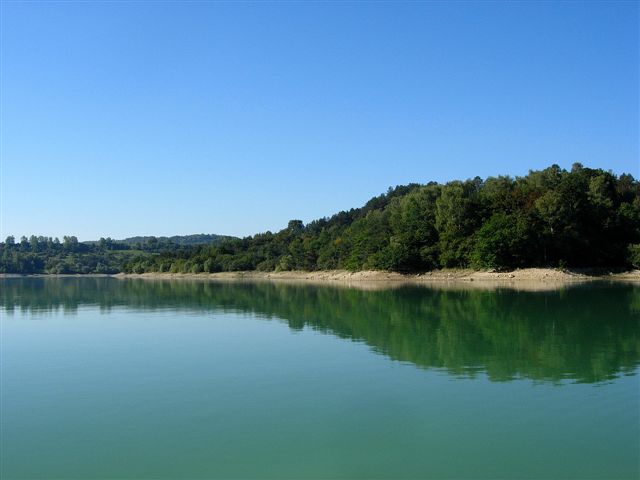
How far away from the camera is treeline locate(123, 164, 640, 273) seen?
69938 millimetres

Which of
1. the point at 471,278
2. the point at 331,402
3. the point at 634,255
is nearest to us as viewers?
the point at 331,402

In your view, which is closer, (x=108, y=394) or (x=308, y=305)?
(x=108, y=394)

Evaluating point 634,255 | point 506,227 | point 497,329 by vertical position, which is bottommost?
point 497,329

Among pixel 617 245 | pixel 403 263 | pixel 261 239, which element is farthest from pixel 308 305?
pixel 261 239

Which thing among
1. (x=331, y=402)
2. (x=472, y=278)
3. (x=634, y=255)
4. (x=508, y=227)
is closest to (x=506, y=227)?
A: (x=508, y=227)

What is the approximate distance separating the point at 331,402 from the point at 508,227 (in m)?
61.8

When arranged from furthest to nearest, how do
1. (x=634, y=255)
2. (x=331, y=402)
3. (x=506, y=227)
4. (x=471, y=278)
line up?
1. (x=471, y=278)
2. (x=506, y=227)
3. (x=634, y=255)
4. (x=331, y=402)

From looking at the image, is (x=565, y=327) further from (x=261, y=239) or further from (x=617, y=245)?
(x=261, y=239)

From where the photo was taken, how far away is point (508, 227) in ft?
230

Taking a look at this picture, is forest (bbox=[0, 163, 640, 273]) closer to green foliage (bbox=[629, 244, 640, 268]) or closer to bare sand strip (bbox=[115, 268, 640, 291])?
green foliage (bbox=[629, 244, 640, 268])

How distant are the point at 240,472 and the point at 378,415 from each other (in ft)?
12.6

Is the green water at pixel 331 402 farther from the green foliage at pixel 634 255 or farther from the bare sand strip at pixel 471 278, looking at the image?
the green foliage at pixel 634 255

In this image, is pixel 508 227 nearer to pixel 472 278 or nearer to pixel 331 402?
pixel 472 278

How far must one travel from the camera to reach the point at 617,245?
70500mm
